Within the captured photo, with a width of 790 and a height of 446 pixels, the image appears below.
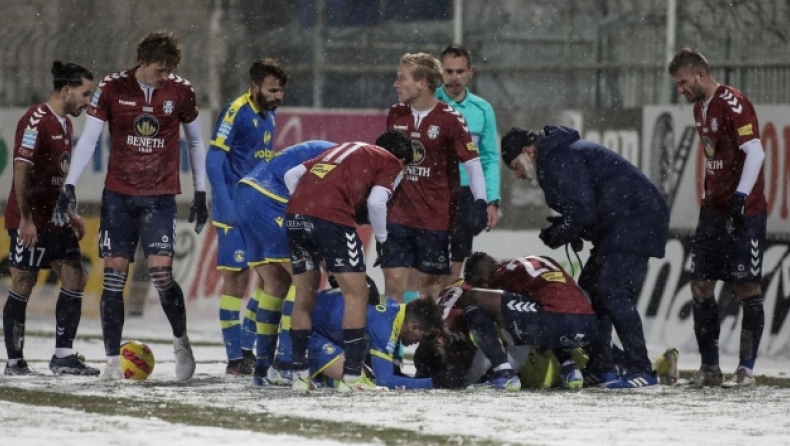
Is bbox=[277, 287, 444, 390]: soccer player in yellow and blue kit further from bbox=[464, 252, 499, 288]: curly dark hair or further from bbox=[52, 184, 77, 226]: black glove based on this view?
bbox=[52, 184, 77, 226]: black glove

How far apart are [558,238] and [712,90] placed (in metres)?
1.42

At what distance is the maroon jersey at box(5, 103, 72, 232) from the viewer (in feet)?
35.6

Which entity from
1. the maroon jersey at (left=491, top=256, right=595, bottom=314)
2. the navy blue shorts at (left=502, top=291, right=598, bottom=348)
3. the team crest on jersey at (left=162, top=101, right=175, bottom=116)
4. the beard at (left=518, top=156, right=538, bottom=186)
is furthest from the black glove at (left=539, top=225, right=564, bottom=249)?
the team crest on jersey at (left=162, top=101, right=175, bottom=116)

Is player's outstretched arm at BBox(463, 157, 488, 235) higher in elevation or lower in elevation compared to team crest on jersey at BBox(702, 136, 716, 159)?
lower

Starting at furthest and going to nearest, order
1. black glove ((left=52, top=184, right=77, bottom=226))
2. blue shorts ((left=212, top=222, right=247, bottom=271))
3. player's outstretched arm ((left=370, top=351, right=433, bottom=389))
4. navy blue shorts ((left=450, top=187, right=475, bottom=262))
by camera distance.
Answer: navy blue shorts ((left=450, top=187, right=475, bottom=262)) < blue shorts ((left=212, top=222, right=247, bottom=271)) < black glove ((left=52, top=184, right=77, bottom=226)) < player's outstretched arm ((left=370, top=351, right=433, bottom=389))

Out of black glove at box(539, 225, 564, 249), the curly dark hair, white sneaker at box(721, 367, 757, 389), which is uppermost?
black glove at box(539, 225, 564, 249)

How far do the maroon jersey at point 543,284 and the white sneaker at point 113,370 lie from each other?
7.88ft

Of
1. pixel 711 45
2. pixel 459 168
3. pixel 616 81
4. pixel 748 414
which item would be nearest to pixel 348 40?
pixel 616 81

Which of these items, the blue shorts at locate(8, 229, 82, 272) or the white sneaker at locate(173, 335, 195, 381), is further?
the blue shorts at locate(8, 229, 82, 272)

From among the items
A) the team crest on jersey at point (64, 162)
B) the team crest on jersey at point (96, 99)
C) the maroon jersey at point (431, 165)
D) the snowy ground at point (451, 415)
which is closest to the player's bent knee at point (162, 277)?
the snowy ground at point (451, 415)

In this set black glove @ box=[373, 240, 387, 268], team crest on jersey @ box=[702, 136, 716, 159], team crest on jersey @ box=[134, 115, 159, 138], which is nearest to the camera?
team crest on jersey @ box=[134, 115, 159, 138]

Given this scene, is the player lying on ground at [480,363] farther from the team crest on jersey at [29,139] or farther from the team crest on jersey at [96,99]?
the team crest on jersey at [29,139]

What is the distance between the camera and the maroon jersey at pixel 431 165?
11000mm

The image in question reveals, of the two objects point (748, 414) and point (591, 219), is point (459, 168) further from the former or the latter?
point (748, 414)
